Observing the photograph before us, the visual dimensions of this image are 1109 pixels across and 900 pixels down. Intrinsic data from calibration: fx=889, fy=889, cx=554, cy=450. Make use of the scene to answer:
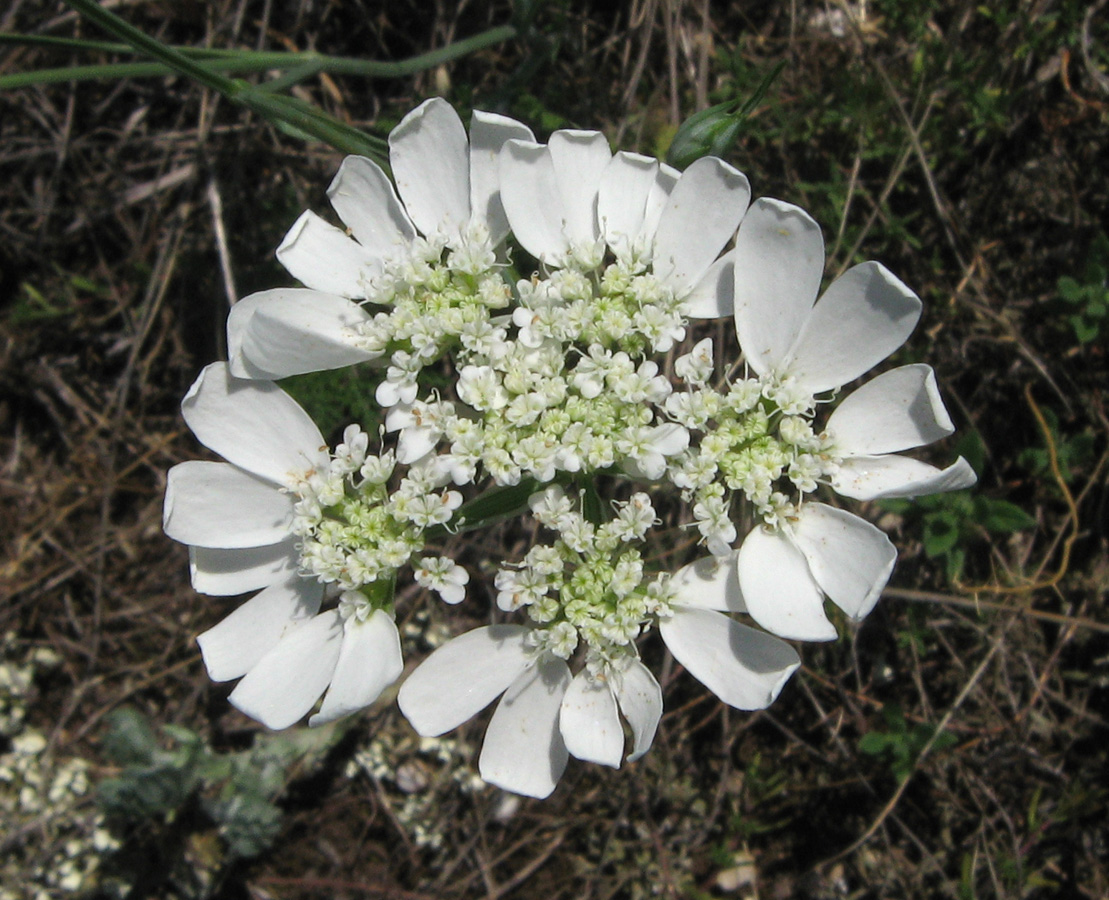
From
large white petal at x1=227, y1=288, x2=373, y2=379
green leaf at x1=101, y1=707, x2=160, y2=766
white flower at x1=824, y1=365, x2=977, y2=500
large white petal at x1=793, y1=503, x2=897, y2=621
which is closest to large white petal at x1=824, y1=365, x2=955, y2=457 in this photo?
white flower at x1=824, y1=365, x2=977, y2=500

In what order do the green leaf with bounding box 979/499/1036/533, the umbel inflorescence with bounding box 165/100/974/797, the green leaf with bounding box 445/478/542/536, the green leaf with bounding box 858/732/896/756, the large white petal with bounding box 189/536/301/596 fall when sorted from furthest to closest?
the green leaf with bounding box 858/732/896/756 → the green leaf with bounding box 979/499/1036/533 → the large white petal with bounding box 189/536/301/596 → the green leaf with bounding box 445/478/542/536 → the umbel inflorescence with bounding box 165/100/974/797

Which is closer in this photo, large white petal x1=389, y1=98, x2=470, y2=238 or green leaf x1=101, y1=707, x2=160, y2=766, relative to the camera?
large white petal x1=389, y1=98, x2=470, y2=238

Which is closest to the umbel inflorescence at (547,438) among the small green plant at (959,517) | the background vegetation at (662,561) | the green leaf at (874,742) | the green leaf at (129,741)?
the background vegetation at (662,561)

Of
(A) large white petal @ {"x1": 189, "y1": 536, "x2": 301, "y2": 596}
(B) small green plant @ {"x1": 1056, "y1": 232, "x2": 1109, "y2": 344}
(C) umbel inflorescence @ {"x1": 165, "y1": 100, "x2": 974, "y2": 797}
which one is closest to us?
(C) umbel inflorescence @ {"x1": 165, "y1": 100, "x2": 974, "y2": 797}

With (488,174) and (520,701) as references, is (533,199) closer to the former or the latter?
(488,174)

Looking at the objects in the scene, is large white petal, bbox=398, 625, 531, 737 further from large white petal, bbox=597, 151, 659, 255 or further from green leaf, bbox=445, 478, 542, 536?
large white petal, bbox=597, 151, 659, 255

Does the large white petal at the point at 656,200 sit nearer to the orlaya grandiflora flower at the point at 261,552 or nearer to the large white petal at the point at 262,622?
the orlaya grandiflora flower at the point at 261,552

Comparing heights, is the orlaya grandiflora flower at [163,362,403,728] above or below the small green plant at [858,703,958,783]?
above
